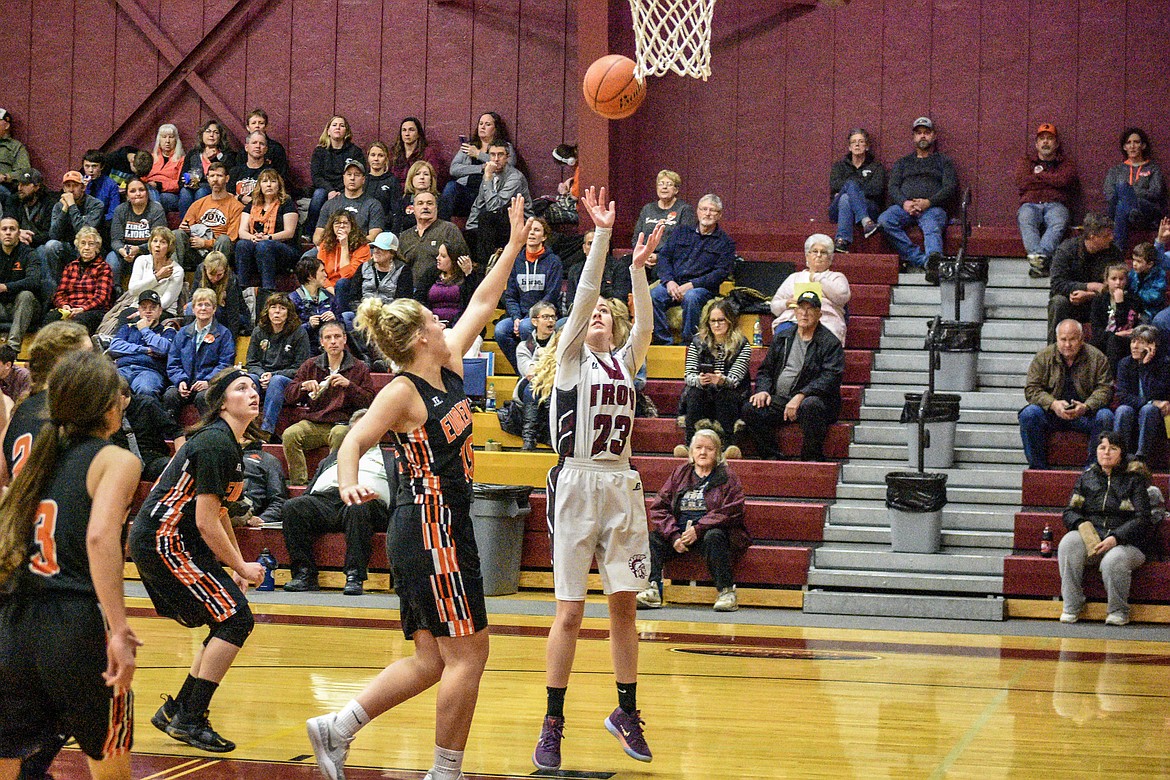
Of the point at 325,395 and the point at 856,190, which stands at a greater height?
the point at 856,190

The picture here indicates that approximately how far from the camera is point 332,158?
14.3 m

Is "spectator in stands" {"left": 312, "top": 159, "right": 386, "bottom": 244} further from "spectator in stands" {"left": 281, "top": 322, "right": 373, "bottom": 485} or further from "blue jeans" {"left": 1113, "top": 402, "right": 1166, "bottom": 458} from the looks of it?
"blue jeans" {"left": 1113, "top": 402, "right": 1166, "bottom": 458}

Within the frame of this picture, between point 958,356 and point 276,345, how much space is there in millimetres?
5828

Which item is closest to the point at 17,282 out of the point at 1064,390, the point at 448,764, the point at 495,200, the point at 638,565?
the point at 495,200

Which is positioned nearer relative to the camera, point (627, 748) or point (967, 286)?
point (627, 748)

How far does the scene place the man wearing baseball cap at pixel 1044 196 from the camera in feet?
42.0

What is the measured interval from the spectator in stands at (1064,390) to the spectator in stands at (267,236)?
6.96 m

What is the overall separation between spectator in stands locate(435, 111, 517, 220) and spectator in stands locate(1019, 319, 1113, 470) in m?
5.70

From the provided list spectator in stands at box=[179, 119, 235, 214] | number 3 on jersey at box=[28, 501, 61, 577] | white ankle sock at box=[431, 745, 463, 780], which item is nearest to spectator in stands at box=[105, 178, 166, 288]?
spectator in stands at box=[179, 119, 235, 214]

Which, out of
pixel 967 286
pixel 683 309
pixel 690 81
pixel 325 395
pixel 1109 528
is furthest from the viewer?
pixel 690 81

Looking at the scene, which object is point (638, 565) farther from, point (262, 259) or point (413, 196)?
point (262, 259)

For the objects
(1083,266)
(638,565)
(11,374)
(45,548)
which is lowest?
(638,565)

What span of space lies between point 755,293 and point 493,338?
2504 millimetres

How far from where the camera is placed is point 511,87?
14930 mm
